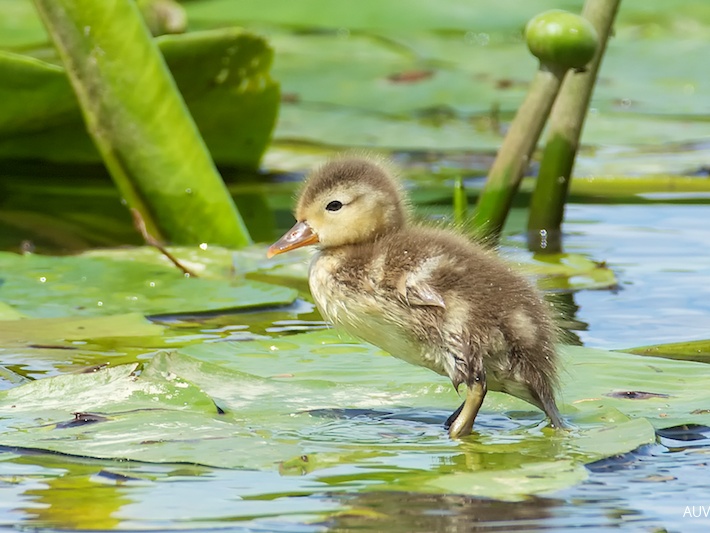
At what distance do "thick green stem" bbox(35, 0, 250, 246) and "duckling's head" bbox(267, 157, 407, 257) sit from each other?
1320 mm

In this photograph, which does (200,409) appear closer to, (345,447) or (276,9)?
(345,447)

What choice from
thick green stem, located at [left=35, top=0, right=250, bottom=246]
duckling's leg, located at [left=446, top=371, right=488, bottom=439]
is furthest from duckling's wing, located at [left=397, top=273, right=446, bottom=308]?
thick green stem, located at [left=35, top=0, right=250, bottom=246]

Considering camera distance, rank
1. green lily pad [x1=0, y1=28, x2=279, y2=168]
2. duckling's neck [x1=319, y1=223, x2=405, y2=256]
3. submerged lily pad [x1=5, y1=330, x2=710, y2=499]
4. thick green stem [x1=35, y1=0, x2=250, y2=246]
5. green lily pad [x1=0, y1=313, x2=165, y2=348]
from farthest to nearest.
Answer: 1. green lily pad [x1=0, y1=28, x2=279, y2=168]
2. thick green stem [x1=35, y1=0, x2=250, y2=246]
3. green lily pad [x1=0, y1=313, x2=165, y2=348]
4. duckling's neck [x1=319, y1=223, x2=405, y2=256]
5. submerged lily pad [x1=5, y1=330, x2=710, y2=499]

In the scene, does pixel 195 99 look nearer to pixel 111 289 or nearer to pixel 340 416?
pixel 111 289

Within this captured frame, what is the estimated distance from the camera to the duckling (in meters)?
3.08

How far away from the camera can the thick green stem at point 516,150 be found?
429 centimetres

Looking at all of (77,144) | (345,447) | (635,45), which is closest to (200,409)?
(345,447)

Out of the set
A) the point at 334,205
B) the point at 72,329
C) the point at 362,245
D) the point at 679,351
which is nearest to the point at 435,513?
the point at 362,245

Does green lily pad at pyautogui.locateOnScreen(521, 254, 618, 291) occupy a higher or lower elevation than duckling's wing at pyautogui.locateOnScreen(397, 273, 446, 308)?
higher

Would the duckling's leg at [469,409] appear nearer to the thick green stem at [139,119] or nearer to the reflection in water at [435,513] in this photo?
the reflection in water at [435,513]

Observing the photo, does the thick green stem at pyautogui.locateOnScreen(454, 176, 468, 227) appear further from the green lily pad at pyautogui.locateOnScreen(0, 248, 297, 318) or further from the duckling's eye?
the duckling's eye

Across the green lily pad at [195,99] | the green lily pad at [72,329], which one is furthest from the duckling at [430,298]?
the green lily pad at [195,99]

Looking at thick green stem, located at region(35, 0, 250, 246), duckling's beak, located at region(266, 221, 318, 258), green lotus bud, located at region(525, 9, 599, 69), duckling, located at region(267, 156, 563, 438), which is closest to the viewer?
duckling, located at region(267, 156, 563, 438)

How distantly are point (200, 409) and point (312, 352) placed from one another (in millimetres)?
656
